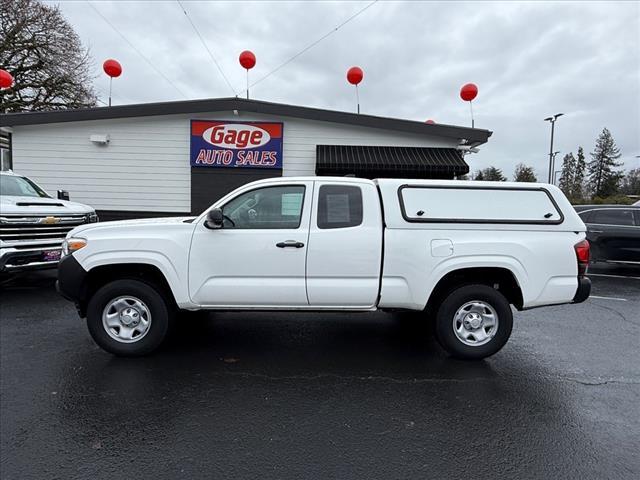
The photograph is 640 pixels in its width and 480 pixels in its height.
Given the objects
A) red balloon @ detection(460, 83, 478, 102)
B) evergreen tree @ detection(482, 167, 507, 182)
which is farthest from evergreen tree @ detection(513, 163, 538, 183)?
red balloon @ detection(460, 83, 478, 102)

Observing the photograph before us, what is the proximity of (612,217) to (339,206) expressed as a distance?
28.9 feet

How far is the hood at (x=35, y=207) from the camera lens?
6359mm

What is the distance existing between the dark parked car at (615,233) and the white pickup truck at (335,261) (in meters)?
6.55

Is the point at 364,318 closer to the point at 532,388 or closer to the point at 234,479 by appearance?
the point at 532,388

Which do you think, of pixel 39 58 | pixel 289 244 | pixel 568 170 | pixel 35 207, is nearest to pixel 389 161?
pixel 289 244

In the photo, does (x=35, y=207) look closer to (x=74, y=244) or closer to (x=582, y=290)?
(x=74, y=244)

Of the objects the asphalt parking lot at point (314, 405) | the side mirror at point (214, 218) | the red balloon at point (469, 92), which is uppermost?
the red balloon at point (469, 92)

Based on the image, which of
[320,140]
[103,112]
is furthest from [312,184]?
[103,112]

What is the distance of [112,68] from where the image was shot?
11.9 meters

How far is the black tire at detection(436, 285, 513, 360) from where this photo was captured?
409 centimetres

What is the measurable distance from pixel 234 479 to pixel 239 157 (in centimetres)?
1037

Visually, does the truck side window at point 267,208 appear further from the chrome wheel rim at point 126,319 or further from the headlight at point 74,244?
the headlight at point 74,244

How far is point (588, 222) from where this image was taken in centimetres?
974

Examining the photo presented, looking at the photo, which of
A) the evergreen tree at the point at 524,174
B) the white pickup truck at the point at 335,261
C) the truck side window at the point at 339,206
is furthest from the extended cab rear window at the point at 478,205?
the evergreen tree at the point at 524,174
